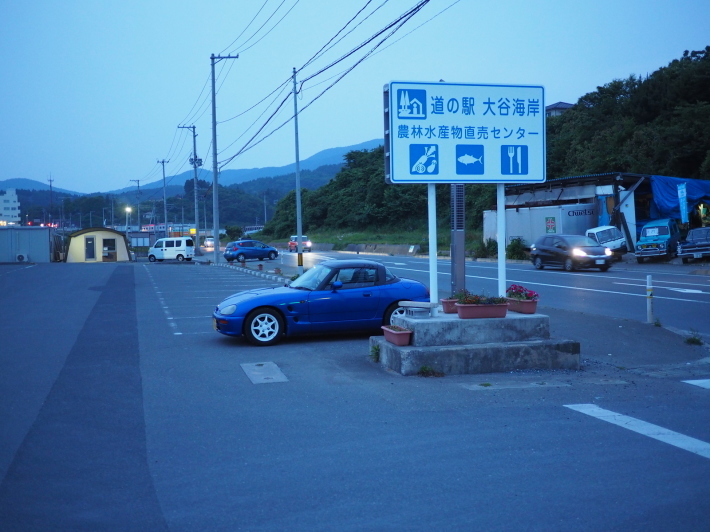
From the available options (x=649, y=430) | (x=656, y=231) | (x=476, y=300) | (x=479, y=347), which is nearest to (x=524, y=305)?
(x=476, y=300)

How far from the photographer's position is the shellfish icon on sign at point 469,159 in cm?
1055

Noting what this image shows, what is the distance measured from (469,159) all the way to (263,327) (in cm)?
428

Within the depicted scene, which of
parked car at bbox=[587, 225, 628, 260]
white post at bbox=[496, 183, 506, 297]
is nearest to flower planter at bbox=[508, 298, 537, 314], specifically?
white post at bbox=[496, 183, 506, 297]

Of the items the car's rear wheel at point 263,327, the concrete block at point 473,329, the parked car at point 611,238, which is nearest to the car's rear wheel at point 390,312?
the car's rear wheel at point 263,327

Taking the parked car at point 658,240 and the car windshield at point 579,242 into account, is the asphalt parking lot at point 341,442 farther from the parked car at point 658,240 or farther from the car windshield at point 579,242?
the parked car at point 658,240

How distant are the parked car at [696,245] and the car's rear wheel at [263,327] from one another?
25.8 m

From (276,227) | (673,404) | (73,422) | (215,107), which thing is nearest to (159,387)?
(73,422)

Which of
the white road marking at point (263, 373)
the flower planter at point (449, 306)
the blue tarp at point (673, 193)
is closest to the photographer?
the white road marking at point (263, 373)

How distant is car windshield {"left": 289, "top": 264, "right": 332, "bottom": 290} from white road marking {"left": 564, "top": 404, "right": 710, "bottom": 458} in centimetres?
560

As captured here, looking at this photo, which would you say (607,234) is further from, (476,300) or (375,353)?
(375,353)

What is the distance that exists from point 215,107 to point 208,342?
115 feet

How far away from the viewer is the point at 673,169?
4534 cm

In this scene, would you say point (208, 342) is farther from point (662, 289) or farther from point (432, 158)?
point (662, 289)

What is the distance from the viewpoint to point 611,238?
3597cm
